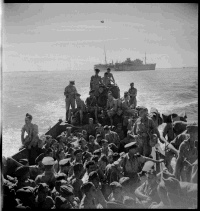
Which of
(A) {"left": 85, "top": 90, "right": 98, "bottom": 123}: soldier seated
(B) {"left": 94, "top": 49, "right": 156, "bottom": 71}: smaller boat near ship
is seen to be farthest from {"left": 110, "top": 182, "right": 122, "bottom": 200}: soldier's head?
(B) {"left": 94, "top": 49, "right": 156, "bottom": 71}: smaller boat near ship

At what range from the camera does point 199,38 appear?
608 centimetres

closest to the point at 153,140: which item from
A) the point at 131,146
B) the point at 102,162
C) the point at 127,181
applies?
the point at 131,146

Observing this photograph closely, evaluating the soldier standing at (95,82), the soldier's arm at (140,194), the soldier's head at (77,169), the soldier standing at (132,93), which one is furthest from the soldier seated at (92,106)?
the soldier's arm at (140,194)

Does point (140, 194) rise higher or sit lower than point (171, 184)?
lower

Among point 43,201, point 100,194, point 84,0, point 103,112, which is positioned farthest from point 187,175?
point 103,112

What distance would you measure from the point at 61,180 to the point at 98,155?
1874 millimetres

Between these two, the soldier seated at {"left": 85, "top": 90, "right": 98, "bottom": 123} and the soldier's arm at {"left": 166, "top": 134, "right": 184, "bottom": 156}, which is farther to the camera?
the soldier seated at {"left": 85, "top": 90, "right": 98, "bottom": 123}

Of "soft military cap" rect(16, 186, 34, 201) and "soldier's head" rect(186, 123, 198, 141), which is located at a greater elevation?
"soldier's head" rect(186, 123, 198, 141)

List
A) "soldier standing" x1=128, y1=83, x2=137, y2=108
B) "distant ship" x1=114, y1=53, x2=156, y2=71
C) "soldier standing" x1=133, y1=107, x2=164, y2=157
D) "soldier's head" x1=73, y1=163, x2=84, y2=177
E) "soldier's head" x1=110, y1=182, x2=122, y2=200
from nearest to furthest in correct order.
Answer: "soldier's head" x1=110, y1=182, x2=122, y2=200 → "soldier's head" x1=73, y1=163, x2=84, y2=177 → "soldier standing" x1=133, y1=107, x2=164, y2=157 → "soldier standing" x1=128, y1=83, x2=137, y2=108 → "distant ship" x1=114, y1=53, x2=156, y2=71

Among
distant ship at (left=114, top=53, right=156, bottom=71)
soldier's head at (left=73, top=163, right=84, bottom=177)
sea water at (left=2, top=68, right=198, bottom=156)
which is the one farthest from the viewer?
sea water at (left=2, top=68, right=198, bottom=156)

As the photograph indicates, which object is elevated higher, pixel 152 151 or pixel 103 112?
pixel 103 112

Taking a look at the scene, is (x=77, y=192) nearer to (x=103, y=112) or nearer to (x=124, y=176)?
(x=124, y=176)

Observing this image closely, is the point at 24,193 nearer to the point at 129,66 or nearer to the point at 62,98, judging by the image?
the point at 129,66

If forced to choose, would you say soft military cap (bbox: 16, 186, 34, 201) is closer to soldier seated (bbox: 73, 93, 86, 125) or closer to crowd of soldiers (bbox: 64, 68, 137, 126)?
crowd of soldiers (bbox: 64, 68, 137, 126)
